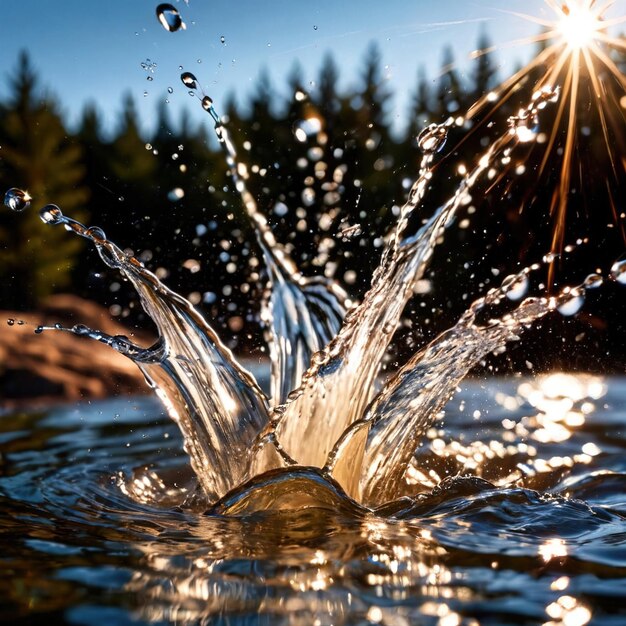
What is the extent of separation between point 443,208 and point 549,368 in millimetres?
4176

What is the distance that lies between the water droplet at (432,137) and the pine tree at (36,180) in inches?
656

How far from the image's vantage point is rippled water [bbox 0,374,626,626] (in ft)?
3.83

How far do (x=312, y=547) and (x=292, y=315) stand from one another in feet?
5.57

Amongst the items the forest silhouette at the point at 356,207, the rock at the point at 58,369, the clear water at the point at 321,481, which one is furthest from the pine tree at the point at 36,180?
the clear water at the point at 321,481

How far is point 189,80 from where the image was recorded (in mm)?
2572

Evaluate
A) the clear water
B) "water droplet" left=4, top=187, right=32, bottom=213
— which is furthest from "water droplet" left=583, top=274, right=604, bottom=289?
"water droplet" left=4, top=187, right=32, bottom=213

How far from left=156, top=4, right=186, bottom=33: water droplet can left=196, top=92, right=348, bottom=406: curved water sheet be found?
0.68 metres

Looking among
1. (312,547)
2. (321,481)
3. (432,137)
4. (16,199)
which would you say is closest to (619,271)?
(432,137)

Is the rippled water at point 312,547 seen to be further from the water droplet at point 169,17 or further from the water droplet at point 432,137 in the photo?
the water droplet at point 169,17

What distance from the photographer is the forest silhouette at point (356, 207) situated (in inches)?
213

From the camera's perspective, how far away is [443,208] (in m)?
2.47

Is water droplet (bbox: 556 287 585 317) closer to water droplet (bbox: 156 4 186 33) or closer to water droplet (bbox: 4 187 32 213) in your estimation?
water droplet (bbox: 156 4 186 33)

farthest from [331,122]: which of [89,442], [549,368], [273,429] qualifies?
[273,429]

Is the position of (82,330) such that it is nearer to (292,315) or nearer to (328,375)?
(328,375)
